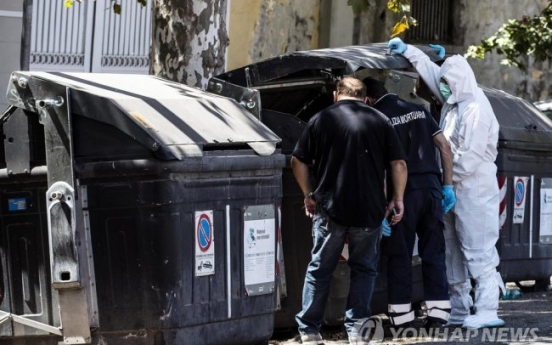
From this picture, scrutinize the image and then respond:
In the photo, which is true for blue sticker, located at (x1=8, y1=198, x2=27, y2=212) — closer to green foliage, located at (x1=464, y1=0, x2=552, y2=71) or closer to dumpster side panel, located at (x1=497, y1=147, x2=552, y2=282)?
dumpster side panel, located at (x1=497, y1=147, x2=552, y2=282)

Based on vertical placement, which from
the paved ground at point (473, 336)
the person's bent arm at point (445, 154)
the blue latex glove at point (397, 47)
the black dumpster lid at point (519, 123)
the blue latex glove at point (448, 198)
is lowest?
the paved ground at point (473, 336)

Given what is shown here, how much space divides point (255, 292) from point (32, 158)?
145 cm

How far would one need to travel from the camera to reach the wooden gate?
1276 cm

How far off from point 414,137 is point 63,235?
256 centimetres

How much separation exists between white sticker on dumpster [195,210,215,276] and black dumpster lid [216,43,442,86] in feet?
5.81

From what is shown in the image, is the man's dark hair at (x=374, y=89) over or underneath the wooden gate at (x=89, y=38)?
underneath

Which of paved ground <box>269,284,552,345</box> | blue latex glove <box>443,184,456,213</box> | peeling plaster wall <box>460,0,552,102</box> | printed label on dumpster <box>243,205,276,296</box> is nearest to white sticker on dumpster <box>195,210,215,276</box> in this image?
printed label on dumpster <box>243,205,276,296</box>

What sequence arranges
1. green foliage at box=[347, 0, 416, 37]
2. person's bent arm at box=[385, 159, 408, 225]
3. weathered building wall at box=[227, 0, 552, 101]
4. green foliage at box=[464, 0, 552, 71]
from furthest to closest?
weathered building wall at box=[227, 0, 552, 101] → green foliage at box=[464, 0, 552, 71] → green foliage at box=[347, 0, 416, 37] → person's bent arm at box=[385, 159, 408, 225]

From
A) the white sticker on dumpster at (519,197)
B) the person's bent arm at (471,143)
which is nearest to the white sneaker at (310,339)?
the person's bent arm at (471,143)

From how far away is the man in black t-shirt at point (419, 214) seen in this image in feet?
25.6

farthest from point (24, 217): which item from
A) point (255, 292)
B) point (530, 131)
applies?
point (530, 131)

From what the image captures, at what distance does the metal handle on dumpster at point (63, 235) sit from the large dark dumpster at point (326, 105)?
62.7 inches

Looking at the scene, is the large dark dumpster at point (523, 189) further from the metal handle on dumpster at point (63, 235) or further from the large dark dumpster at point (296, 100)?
the metal handle on dumpster at point (63, 235)

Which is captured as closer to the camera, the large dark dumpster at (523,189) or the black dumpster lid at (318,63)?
the black dumpster lid at (318,63)
